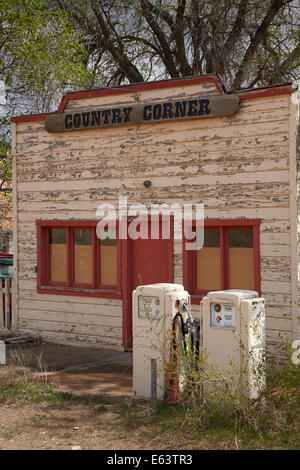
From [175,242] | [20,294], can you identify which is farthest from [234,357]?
[20,294]

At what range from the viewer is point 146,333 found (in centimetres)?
735

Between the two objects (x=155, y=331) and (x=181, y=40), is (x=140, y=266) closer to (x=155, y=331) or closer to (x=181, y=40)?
(x=155, y=331)

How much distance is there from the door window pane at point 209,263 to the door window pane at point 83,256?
2321 millimetres

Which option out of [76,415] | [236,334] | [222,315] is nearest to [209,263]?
[222,315]

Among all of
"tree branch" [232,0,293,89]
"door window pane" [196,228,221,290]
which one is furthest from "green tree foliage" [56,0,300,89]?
"door window pane" [196,228,221,290]

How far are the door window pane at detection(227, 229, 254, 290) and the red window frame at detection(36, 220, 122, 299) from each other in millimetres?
2167

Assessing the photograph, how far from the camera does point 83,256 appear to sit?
11477 millimetres

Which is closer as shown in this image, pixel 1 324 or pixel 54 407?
pixel 54 407

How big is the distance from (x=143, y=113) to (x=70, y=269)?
336 centimetres

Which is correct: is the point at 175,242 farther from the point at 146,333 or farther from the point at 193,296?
the point at 146,333

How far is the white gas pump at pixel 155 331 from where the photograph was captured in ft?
23.2

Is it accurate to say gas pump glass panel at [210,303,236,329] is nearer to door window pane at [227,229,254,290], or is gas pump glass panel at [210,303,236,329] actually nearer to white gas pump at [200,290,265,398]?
white gas pump at [200,290,265,398]

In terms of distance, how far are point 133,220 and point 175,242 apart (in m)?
0.95

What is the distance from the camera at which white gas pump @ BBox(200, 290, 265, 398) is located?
652cm
